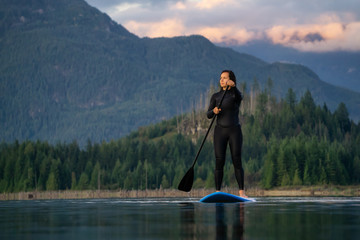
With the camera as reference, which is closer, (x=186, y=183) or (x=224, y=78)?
(x=224, y=78)

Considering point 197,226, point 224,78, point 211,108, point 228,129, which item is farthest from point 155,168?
point 197,226

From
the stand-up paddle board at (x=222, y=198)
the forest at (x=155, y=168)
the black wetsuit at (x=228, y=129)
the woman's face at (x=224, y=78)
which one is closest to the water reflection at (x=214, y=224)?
the stand-up paddle board at (x=222, y=198)

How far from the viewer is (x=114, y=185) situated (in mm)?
173500

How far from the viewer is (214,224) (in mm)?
11820

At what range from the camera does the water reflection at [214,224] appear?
1025 cm

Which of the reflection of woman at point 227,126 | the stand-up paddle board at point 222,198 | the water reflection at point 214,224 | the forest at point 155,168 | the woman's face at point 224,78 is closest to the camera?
the water reflection at point 214,224

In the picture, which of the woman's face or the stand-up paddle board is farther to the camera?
the woman's face

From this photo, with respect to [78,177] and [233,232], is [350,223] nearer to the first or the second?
[233,232]

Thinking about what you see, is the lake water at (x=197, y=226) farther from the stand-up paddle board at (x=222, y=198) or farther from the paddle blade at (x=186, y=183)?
the paddle blade at (x=186, y=183)

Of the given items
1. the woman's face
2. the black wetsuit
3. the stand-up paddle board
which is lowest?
the stand-up paddle board

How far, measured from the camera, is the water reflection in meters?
10.2

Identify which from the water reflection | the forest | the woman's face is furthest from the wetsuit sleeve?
the forest

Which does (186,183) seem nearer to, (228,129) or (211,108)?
(228,129)

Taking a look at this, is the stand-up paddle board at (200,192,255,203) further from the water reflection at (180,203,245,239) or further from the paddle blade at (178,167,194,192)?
the water reflection at (180,203,245,239)
